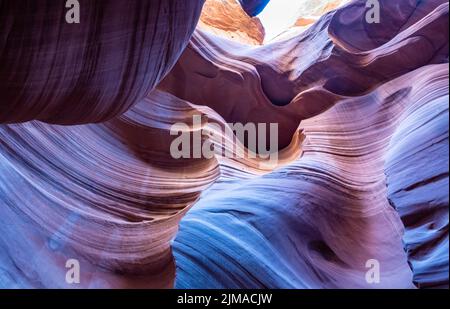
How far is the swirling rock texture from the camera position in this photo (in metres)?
1.90

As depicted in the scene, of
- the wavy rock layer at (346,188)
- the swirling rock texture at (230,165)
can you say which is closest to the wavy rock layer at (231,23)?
the swirling rock texture at (230,165)

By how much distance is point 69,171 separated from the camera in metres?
2.97

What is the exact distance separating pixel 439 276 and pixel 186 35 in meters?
1.63

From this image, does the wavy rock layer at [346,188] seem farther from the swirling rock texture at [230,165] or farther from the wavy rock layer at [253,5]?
the wavy rock layer at [253,5]

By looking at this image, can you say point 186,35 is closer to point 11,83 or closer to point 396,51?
point 11,83

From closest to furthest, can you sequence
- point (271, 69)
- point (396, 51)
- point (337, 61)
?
1. point (396, 51)
2. point (337, 61)
3. point (271, 69)

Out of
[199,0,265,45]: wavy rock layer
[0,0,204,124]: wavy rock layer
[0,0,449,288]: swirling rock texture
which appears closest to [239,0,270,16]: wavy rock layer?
[0,0,449,288]: swirling rock texture

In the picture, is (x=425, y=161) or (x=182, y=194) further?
(x=182, y=194)

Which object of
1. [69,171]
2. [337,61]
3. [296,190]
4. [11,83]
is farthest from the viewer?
[337,61]

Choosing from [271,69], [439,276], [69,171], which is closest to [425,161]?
[439,276]

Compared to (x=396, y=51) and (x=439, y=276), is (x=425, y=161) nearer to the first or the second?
(x=439, y=276)

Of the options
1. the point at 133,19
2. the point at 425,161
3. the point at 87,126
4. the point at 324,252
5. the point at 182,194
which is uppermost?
the point at 133,19

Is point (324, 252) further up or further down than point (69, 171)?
further down

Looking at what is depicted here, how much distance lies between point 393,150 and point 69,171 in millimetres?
1917
